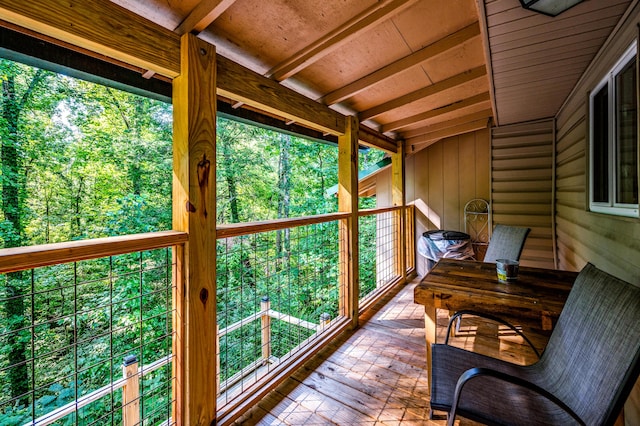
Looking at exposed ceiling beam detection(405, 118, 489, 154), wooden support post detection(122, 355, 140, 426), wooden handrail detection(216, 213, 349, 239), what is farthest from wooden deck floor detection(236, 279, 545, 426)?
exposed ceiling beam detection(405, 118, 489, 154)

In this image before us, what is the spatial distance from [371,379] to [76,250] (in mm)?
2102

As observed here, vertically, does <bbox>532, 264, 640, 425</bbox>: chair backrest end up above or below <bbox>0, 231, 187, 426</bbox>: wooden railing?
below

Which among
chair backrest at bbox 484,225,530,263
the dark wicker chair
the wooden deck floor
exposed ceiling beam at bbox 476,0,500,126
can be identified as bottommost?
the wooden deck floor

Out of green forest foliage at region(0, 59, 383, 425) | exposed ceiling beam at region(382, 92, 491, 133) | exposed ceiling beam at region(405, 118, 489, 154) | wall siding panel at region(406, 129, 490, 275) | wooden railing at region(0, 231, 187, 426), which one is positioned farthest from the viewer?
green forest foliage at region(0, 59, 383, 425)

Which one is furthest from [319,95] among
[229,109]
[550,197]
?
[550,197]

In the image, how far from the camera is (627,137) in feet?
5.53

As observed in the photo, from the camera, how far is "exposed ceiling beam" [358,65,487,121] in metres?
2.53

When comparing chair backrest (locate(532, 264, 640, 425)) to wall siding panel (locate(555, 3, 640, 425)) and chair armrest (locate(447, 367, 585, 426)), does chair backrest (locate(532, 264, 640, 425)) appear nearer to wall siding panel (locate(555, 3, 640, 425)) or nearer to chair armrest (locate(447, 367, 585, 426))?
chair armrest (locate(447, 367, 585, 426))

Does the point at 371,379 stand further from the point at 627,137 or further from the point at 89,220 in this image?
the point at 89,220

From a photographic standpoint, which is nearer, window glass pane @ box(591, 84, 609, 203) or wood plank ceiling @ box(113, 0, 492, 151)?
wood plank ceiling @ box(113, 0, 492, 151)

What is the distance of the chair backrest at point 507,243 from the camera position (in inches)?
105

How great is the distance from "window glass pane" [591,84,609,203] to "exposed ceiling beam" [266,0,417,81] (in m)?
1.61

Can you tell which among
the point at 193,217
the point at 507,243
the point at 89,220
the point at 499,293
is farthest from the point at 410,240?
the point at 89,220

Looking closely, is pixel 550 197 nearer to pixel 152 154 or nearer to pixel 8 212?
pixel 152 154
